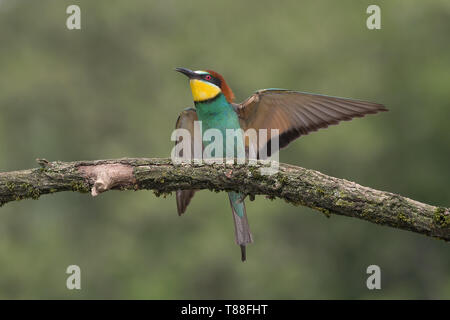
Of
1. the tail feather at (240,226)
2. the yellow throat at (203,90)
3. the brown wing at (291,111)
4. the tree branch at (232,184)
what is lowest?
the tail feather at (240,226)

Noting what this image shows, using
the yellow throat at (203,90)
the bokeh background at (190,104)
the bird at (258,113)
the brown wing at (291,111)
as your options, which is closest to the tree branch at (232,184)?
the bird at (258,113)

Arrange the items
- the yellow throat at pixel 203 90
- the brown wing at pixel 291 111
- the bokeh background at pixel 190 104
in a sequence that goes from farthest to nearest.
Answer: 1. the bokeh background at pixel 190 104
2. the yellow throat at pixel 203 90
3. the brown wing at pixel 291 111

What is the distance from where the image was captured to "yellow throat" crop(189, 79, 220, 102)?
529cm

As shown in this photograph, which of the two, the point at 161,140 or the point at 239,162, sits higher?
the point at 161,140

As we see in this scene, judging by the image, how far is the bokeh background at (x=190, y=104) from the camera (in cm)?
934

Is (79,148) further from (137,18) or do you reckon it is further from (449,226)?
(449,226)

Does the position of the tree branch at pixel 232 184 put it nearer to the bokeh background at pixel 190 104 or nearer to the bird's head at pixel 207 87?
the bird's head at pixel 207 87

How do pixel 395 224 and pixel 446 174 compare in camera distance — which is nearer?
pixel 395 224

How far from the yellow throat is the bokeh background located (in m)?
4.09

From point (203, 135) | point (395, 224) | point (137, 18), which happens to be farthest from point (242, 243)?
point (137, 18)

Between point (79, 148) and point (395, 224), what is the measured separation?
726 cm

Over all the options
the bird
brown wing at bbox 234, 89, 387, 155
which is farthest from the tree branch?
brown wing at bbox 234, 89, 387, 155

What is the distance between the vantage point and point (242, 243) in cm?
492

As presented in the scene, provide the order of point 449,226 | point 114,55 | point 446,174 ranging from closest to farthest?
point 449,226 → point 446,174 → point 114,55
